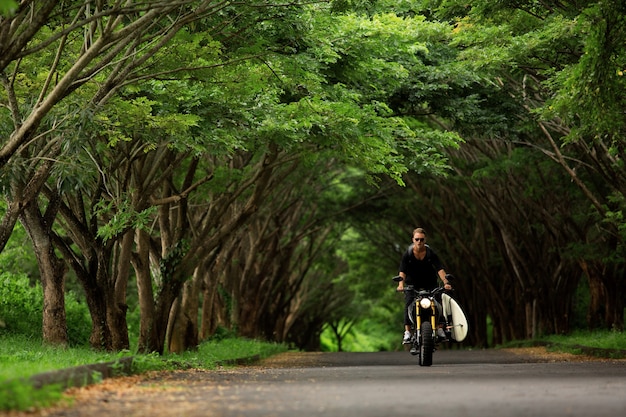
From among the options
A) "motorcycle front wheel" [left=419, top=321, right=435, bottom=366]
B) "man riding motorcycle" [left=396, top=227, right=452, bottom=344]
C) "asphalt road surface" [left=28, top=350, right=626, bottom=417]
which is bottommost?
"asphalt road surface" [left=28, top=350, right=626, bottom=417]

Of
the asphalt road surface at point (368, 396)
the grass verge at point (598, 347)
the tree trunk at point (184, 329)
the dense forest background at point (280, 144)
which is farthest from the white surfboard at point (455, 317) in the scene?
the tree trunk at point (184, 329)

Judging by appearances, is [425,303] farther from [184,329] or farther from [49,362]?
[184,329]

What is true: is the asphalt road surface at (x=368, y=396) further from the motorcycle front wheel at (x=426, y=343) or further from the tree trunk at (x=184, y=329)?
the tree trunk at (x=184, y=329)

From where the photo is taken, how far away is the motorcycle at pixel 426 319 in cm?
1437

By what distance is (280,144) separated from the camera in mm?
18938

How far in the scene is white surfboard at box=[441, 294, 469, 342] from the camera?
14258 mm

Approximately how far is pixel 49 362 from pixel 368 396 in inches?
178

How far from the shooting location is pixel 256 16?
50.7 ft

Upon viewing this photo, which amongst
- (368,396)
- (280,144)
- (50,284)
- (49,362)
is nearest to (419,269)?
(280,144)

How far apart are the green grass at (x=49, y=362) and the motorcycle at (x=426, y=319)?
137 inches

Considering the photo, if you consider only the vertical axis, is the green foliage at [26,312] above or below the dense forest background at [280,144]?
below

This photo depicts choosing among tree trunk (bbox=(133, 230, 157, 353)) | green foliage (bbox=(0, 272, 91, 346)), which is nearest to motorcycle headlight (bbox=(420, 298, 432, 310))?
tree trunk (bbox=(133, 230, 157, 353))

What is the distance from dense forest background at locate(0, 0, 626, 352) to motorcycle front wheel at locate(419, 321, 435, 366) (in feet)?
12.7

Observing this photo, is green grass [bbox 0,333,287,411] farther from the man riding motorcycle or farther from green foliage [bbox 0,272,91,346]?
the man riding motorcycle
